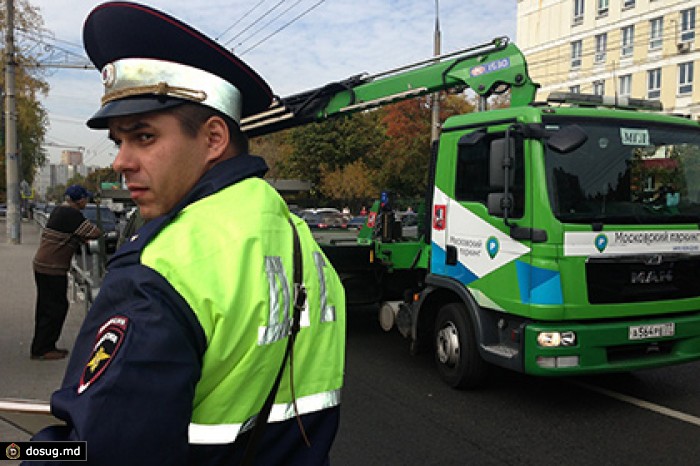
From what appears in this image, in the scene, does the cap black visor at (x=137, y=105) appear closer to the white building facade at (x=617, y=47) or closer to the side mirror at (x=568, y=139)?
the side mirror at (x=568, y=139)

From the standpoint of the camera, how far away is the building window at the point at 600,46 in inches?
1699

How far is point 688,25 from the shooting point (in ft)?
120

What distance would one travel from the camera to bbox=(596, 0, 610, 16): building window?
4281 centimetres

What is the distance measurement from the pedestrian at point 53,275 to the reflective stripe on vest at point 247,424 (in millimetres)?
5677

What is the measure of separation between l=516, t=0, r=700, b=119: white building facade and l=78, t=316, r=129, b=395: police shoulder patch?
34802 mm

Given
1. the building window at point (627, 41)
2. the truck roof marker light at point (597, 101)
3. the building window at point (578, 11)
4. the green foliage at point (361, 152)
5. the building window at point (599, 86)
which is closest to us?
the truck roof marker light at point (597, 101)

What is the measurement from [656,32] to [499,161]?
136 ft

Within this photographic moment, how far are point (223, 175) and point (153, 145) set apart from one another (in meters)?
0.16

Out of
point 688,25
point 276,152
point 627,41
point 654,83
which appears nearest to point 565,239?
point 688,25

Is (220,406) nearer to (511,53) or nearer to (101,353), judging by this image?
(101,353)

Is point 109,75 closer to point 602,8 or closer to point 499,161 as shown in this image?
point 499,161

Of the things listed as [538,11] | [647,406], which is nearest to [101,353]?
[647,406]

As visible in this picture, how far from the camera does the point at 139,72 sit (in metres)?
1.17

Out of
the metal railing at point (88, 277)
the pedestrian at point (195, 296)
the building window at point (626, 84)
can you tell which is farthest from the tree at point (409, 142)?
the pedestrian at point (195, 296)
